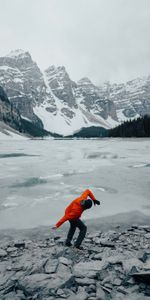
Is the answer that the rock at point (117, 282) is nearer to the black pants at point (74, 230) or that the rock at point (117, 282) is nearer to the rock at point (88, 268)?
the rock at point (88, 268)

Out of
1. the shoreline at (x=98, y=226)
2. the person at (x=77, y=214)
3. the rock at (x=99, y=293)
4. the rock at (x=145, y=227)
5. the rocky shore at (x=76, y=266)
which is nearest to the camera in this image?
the rock at (x=99, y=293)

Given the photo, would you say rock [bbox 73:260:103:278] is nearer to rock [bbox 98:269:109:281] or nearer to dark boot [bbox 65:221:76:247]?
rock [bbox 98:269:109:281]

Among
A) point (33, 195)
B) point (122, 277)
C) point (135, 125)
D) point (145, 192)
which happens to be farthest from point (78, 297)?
point (135, 125)

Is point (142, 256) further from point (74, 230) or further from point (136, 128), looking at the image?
point (136, 128)

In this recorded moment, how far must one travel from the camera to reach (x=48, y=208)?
39.1 ft

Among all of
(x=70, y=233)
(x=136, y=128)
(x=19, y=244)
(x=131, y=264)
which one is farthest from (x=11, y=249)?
(x=136, y=128)

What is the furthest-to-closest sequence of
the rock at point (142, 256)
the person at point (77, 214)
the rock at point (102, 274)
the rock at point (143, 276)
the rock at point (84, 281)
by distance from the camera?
the person at point (77, 214) → the rock at point (142, 256) → the rock at point (102, 274) → the rock at point (84, 281) → the rock at point (143, 276)

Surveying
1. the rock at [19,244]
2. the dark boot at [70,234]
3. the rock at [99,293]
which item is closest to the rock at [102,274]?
the rock at [99,293]

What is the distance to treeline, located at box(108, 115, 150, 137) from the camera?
132275mm

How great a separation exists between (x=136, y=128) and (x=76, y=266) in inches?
5502

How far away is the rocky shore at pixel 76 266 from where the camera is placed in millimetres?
5309

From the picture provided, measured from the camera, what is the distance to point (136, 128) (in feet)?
461

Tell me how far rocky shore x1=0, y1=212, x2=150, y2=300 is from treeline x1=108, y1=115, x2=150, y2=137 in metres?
129

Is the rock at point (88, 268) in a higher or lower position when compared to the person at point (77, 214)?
lower
